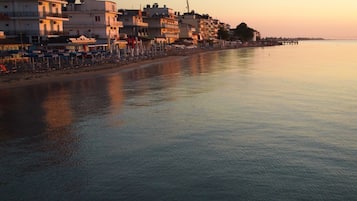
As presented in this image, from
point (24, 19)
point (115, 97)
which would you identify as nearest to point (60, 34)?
→ point (24, 19)

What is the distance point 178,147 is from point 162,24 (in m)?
113

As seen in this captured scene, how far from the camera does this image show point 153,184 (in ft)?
46.6

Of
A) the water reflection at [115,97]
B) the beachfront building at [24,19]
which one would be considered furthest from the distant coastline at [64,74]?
the beachfront building at [24,19]

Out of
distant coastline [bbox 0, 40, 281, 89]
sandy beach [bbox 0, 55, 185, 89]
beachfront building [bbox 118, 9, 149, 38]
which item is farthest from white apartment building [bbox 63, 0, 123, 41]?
sandy beach [bbox 0, 55, 185, 89]

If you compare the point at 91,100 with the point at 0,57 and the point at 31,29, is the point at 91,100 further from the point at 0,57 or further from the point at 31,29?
the point at 31,29

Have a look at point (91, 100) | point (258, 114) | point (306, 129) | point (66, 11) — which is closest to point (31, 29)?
point (66, 11)

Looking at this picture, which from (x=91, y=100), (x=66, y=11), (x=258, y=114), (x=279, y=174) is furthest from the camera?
(x=66, y=11)

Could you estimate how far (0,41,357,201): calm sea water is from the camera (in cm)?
1387

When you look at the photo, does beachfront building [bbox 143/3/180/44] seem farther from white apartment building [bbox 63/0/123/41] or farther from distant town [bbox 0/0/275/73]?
white apartment building [bbox 63/0/123/41]

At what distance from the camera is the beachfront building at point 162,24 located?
5039 inches

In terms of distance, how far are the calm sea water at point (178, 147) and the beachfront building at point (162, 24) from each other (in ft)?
312

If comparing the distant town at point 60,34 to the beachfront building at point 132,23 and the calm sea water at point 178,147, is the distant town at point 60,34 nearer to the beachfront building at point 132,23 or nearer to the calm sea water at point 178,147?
the beachfront building at point 132,23

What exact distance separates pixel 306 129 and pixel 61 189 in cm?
1362

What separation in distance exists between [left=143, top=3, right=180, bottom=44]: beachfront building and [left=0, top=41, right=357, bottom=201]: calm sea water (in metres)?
95.0
